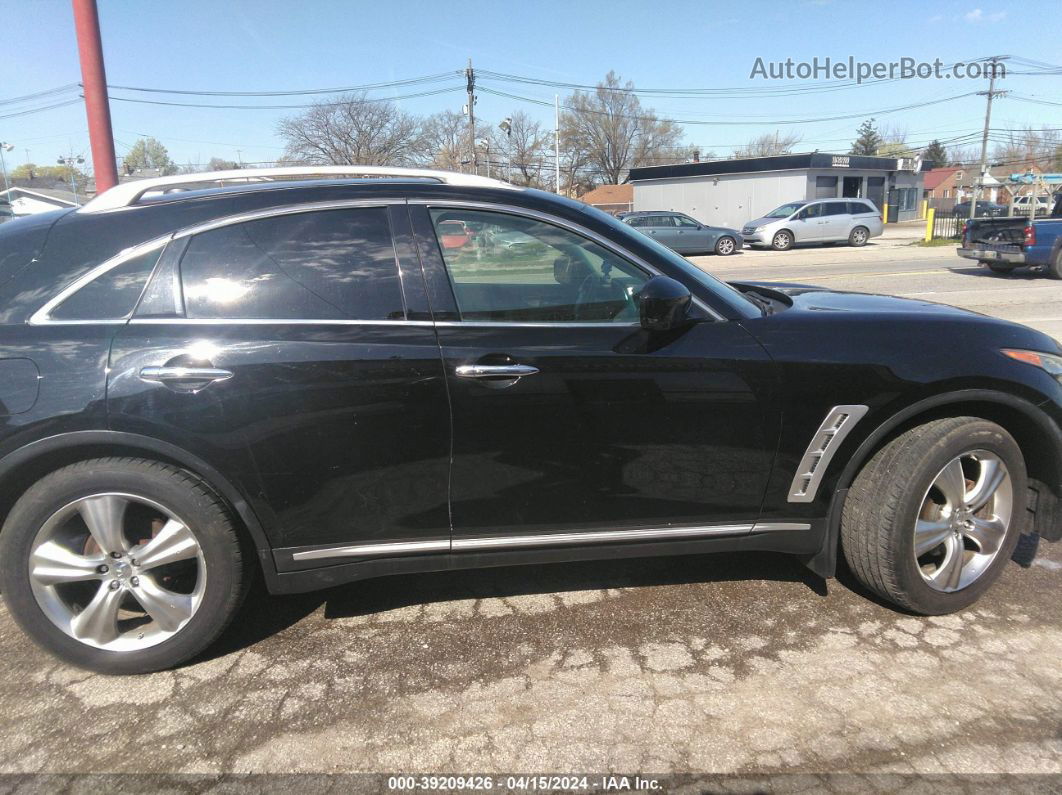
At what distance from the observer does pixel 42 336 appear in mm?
2463

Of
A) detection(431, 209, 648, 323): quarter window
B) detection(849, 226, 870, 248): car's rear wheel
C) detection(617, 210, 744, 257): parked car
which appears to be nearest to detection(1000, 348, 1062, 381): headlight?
detection(431, 209, 648, 323): quarter window

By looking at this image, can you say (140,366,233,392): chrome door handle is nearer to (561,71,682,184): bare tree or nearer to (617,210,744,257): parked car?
(617,210,744,257): parked car

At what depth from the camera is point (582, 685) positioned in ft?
8.55

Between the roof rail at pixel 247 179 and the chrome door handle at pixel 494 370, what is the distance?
0.78 meters

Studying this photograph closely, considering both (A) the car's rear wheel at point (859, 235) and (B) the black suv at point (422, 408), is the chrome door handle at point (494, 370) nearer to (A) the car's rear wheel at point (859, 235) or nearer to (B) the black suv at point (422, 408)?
(B) the black suv at point (422, 408)

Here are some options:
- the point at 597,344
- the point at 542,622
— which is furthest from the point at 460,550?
the point at 597,344

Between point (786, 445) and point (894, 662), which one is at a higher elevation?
point (786, 445)

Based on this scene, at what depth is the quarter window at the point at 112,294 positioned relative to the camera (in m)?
2.51

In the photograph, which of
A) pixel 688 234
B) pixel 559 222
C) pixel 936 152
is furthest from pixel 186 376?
pixel 936 152

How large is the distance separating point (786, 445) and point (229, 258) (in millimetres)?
2158

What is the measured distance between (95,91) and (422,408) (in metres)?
5.92

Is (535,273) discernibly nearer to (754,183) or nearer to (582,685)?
(582,685)

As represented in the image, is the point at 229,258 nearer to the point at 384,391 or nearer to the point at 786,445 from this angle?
the point at 384,391

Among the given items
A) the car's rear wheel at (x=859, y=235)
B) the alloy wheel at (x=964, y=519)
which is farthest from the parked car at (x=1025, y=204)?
the alloy wheel at (x=964, y=519)
